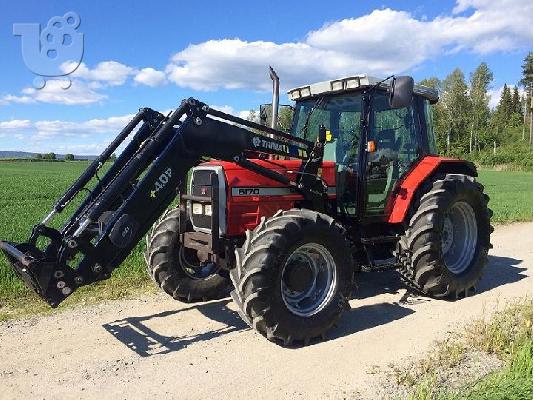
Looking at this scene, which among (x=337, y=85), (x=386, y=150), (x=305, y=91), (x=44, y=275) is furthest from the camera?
(x=305, y=91)

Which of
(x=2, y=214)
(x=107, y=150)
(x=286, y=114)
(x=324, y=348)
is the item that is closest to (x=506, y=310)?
(x=324, y=348)

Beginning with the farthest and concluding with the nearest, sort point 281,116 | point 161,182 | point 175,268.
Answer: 1. point 281,116
2. point 175,268
3. point 161,182

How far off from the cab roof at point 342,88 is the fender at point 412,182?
87cm

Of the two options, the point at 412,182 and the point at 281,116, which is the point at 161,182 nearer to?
the point at 281,116

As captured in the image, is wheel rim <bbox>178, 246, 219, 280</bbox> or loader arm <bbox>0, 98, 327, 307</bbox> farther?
wheel rim <bbox>178, 246, 219, 280</bbox>

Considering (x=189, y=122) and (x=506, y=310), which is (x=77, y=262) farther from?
(x=506, y=310)

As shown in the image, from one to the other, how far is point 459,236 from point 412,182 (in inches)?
45.2

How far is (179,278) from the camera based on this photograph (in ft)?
19.4

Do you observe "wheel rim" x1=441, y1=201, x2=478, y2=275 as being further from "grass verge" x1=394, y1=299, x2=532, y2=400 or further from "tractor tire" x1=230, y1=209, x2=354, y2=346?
"tractor tire" x1=230, y1=209, x2=354, y2=346

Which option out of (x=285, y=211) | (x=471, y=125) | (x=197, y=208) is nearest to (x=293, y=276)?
(x=285, y=211)

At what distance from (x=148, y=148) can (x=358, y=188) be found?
258cm

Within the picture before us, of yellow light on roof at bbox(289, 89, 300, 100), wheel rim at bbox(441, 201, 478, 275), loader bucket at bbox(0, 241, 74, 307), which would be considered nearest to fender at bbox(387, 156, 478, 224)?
wheel rim at bbox(441, 201, 478, 275)

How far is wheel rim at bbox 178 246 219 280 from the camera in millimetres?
5957

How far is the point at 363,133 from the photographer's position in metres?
6.00
